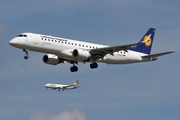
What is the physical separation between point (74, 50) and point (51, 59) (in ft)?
Result: 18.8

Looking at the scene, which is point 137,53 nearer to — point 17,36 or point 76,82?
point 17,36

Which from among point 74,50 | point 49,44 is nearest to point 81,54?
point 74,50

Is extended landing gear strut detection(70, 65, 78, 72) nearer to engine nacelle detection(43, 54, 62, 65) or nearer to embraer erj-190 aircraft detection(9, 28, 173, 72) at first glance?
embraer erj-190 aircraft detection(9, 28, 173, 72)

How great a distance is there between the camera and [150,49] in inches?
2368

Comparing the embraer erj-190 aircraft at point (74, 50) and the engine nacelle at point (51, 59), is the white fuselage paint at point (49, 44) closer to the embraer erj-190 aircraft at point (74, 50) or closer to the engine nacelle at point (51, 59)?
the embraer erj-190 aircraft at point (74, 50)

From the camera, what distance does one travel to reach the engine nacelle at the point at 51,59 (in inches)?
2076

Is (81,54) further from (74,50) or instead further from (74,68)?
(74,68)

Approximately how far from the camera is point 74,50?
1919 inches

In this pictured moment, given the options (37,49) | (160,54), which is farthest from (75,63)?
(160,54)

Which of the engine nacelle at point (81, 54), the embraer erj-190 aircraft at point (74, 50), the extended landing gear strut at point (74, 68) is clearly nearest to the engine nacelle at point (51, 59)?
the embraer erj-190 aircraft at point (74, 50)

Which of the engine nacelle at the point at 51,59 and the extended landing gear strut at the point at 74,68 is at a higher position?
the engine nacelle at the point at 51,59

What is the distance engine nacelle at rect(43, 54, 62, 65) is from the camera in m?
52.7

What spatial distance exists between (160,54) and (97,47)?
10.1 metres

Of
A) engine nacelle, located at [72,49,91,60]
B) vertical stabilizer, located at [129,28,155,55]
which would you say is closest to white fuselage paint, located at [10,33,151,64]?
engine nacelle, located at [72,49,91,60]
